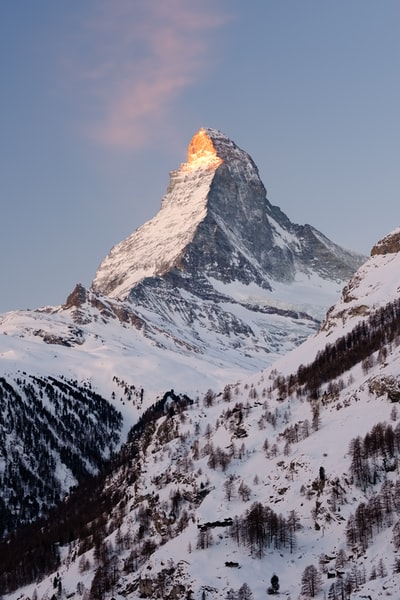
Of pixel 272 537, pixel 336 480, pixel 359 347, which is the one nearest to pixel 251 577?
pixel 272 537

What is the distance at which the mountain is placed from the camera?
344ft

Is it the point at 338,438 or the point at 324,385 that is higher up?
the point at 324,385

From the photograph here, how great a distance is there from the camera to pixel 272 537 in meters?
115

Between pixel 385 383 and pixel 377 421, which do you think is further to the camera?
pixel 385 383

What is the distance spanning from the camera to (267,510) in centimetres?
12150

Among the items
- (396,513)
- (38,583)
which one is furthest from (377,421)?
(38,583)

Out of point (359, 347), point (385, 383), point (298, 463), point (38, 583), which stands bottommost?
point (38, 583)

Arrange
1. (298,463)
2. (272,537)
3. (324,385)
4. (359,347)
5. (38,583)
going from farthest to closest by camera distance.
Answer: (359,347), (324,385), (38,583), (298,463), (272,537)

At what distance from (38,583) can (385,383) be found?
87.7m

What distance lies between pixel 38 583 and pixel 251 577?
77288 millimetres

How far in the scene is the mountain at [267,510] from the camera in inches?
4134

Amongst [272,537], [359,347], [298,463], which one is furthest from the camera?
[359,347]

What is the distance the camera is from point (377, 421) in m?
132

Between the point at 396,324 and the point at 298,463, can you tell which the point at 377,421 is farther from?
the point at 396,324
